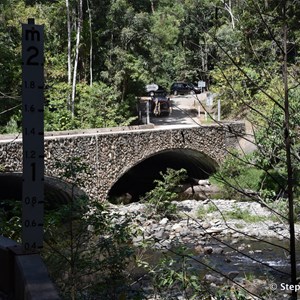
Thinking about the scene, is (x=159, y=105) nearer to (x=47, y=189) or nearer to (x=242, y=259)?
(x=47, y=189)

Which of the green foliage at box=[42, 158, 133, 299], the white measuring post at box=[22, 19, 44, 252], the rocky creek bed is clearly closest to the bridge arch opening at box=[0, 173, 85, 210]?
the rocky creek bed

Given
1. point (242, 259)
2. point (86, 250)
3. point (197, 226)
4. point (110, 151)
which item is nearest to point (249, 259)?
point (242, 259)

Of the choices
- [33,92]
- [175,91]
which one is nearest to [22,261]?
[33,92]

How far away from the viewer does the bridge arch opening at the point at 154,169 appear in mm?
18391

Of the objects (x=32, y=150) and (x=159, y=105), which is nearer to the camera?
(x=32, y=150)

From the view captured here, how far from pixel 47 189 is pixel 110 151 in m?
2.28

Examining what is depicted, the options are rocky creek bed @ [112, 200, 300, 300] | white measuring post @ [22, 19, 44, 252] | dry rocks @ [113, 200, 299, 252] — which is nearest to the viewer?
white measuring post @ [22, 19, 44, 252]

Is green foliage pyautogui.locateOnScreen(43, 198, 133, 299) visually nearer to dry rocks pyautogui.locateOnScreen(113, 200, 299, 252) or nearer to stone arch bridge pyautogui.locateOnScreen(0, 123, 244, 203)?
stone arch bridge pyautogui.locateOnScreen(0, 123, 244, 203)

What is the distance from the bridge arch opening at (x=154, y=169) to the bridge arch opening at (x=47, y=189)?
120 inches

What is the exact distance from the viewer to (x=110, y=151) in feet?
49.0

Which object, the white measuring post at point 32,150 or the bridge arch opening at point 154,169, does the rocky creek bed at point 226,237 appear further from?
the white measuring post at point 32,150

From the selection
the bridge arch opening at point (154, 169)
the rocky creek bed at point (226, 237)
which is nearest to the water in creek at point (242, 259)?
the rocky creek bed at point (226, 237)

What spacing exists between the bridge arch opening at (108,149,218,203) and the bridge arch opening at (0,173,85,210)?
3059 millimetres

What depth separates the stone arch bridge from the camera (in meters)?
12.7
